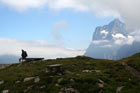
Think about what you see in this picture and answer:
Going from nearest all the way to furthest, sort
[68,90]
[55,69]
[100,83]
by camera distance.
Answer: [68,90]
[100,83]
[55,69]

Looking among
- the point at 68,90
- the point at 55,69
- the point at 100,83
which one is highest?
the point at 55,69

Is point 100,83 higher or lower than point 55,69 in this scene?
lower

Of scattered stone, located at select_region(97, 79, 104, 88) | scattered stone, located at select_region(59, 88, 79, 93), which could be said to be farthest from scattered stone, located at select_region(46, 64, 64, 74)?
scattered stone, located at select_region(59, 88, 79, 93)

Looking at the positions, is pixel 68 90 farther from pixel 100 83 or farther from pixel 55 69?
pixel 55 69

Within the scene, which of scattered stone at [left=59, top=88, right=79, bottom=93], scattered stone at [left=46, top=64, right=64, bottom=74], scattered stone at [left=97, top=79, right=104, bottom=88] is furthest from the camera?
scattered stone at [left=46, top=64, right=64, bottom=74]

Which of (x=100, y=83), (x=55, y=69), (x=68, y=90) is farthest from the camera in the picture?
(x=55, y=69)

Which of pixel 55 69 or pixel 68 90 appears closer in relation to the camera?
pixel 68 90

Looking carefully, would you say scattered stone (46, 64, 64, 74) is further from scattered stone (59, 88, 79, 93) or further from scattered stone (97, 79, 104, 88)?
scattered stone (59, 88, 79, 93)

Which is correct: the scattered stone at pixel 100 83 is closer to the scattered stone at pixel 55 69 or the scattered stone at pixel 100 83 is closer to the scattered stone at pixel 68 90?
the scattered stone at pixel 68 90

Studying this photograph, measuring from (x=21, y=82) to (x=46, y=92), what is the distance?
6.46 metres

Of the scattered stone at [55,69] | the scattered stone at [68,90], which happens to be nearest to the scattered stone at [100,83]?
the scattered stone at [68,90]

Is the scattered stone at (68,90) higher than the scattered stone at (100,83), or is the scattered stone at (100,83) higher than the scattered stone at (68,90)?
the scattered stone at (100,83)

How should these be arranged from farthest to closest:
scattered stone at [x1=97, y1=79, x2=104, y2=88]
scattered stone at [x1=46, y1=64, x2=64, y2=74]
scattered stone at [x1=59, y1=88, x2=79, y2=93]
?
scattered stone at [x1=46, y1=64, x2=64, y2=74]
scattered stone at [x1=97, y1=79, x2=104, y2=88]
scattered stone at [x1=59, y1=88, x2=79, y2=93]

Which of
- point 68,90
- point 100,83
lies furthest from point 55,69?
point 68,90
